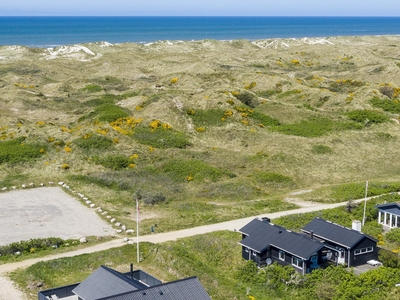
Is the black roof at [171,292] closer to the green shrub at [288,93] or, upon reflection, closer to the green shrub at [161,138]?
the green shrub at [161,138]

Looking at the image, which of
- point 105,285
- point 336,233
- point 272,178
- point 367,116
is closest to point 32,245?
point 105,285

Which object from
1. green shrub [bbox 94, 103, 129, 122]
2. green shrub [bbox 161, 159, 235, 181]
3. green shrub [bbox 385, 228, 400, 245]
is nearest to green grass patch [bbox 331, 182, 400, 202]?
green shrub [bbox 385, 228, 400, 245]

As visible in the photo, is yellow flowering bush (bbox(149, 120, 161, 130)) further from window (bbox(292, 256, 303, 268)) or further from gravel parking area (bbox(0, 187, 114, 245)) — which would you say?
window (bbox(292, 256, 303, 268))

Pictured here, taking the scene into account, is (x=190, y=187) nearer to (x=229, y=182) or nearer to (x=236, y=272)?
(x=229, y=182)

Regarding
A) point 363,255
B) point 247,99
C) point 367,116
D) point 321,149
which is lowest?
point 321,149

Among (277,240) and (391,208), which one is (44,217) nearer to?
(277,240)

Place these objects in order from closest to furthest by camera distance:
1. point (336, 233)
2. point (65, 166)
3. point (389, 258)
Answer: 1. point (389, 258)
2. point (336, 233)
3. point (65, 166)

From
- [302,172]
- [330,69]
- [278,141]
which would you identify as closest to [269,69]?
[330,69]

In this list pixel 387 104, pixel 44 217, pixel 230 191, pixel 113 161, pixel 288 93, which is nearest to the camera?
pixel 44 217

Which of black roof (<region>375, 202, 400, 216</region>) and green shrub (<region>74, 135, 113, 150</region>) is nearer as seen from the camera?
black roof (<region>375, 202, 400, 216</region>)
